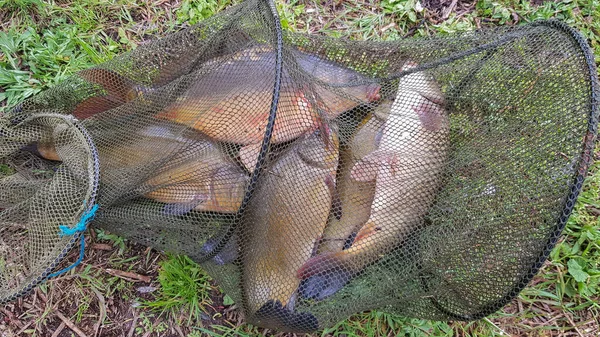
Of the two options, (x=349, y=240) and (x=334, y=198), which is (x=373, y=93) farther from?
(x=349, y=240)

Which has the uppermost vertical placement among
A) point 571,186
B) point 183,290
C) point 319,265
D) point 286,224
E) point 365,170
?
point 571,186

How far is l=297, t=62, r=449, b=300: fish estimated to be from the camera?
197 centimetres

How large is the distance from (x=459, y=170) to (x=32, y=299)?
7.48 ft

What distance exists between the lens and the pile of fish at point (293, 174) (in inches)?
77.7

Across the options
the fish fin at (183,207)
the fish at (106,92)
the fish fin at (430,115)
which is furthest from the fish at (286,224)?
the fish at (106,92)

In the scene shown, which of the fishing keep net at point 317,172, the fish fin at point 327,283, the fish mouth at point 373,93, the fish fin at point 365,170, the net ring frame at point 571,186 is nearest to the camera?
the net ring frame at point 571,186

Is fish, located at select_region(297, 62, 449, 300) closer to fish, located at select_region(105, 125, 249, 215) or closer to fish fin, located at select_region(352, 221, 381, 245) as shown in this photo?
fish fin, located at select_region(352, 221, 381, 245)

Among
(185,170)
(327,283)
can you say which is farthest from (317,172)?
(185,170)

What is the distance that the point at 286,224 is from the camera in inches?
79.0

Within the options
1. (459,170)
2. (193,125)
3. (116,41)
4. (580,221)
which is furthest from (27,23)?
(580,221)

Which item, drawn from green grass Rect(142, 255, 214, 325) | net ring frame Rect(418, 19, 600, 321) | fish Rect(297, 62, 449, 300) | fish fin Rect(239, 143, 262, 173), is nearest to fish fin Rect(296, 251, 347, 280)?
fish Rect(297, 62, 449, 300)

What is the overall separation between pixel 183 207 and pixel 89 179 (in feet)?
1.38

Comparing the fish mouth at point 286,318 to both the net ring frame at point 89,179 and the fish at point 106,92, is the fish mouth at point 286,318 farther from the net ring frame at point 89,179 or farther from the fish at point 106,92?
the fish at point 106,92

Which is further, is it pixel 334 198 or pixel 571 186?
pixel 334 198
